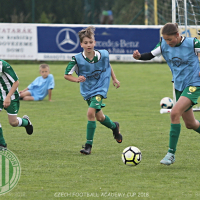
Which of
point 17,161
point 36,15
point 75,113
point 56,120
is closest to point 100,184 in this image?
point 17,161

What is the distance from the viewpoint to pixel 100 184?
4512 millimetres

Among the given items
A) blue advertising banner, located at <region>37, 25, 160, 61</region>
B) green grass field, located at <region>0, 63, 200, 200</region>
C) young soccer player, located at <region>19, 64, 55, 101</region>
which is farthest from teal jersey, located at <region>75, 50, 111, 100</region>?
blue advertising banner, located at <region>37, 25, 160, 61</region>

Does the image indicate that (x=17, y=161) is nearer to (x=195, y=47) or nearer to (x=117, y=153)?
(x=117, y=153)

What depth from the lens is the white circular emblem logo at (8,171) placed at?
4.53 m

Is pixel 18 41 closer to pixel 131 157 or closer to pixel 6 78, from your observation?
pixel 6 78

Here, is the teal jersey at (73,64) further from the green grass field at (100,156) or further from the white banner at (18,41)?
the white banner at (18,41)

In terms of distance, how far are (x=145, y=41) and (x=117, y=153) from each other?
13085mm

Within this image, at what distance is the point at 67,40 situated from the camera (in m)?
18.7

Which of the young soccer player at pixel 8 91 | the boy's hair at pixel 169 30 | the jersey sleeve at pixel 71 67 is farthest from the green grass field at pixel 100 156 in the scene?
the boy's hair at pixel 169 30

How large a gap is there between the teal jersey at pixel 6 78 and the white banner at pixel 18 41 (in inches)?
508

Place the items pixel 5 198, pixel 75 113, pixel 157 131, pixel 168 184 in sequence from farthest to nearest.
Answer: pixel 75 113, pixel 157 131, pixel 168 184, pixel 5 198

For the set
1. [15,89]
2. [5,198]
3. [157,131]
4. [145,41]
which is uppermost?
[145,41]

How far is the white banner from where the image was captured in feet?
61.5

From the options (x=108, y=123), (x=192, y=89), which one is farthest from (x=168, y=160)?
(x=108, y=123)
